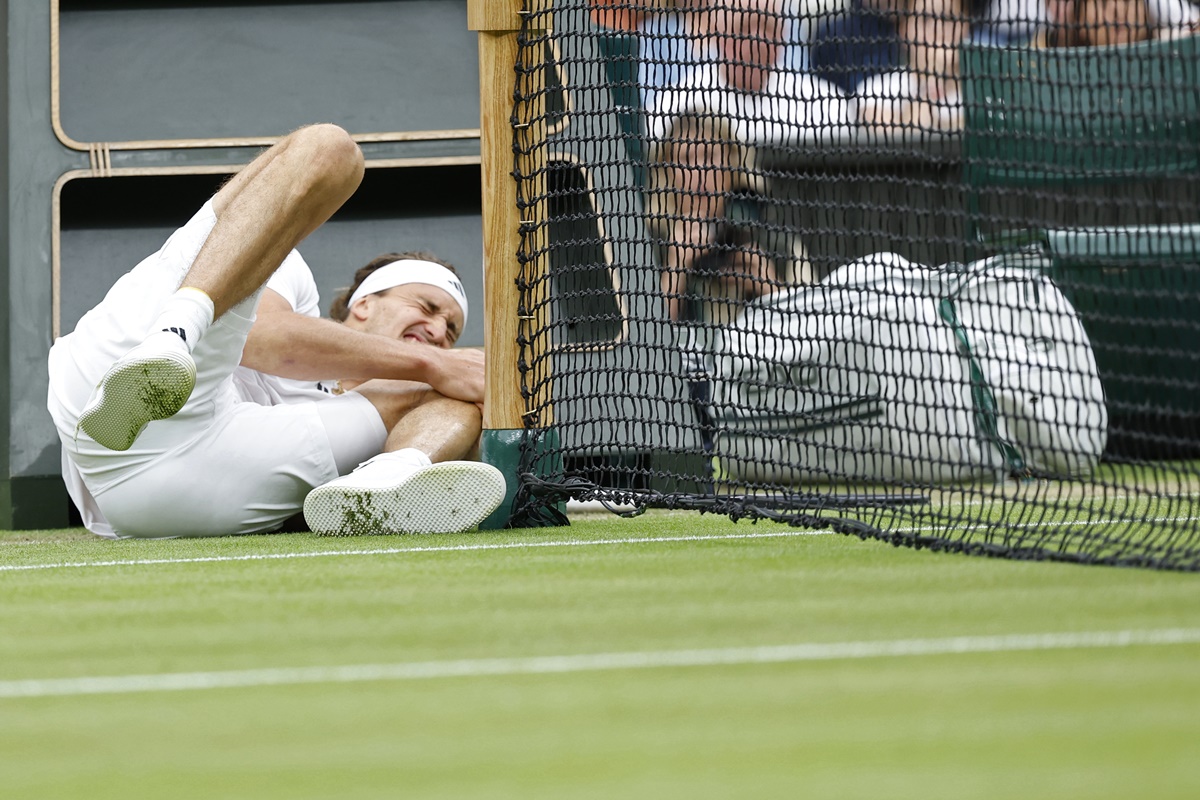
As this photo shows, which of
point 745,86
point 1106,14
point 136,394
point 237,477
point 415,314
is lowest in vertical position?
point 237,477

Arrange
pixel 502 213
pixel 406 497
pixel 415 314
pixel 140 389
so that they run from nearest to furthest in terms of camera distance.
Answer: pixel 140 389 → pixel 406 497 → pixel 502 213 → pixel 415 314

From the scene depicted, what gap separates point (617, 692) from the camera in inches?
32.9

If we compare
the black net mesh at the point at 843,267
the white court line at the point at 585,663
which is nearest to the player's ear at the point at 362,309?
the black net mesh at the point at 843,267

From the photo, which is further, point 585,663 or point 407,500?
point 407,500

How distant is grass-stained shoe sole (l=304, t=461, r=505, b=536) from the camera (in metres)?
1.90

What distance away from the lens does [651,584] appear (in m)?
1.32

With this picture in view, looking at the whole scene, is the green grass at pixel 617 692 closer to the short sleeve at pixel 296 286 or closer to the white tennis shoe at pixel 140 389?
the white tennis shoe at pixel 140 389

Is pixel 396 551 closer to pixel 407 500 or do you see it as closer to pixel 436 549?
pixel 436 549

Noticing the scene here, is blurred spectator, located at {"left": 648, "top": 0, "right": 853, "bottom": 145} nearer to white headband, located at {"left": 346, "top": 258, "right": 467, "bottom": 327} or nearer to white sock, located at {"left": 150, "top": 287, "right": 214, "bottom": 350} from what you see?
white headband, located at {"left": 346, "top": 258, "right": 467, "bottom": 327}

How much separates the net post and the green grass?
602 mm

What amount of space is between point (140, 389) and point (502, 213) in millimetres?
577

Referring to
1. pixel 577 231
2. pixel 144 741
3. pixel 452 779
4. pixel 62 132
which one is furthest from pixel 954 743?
pixel 62 132

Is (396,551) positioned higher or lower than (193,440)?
lower

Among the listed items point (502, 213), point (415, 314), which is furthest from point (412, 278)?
point (502, 213)
